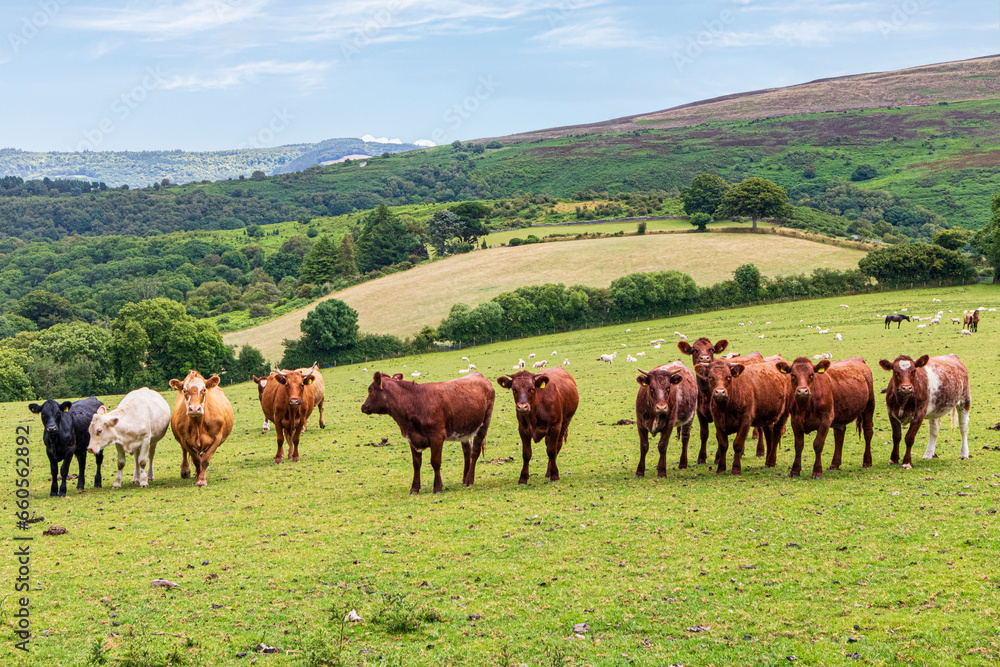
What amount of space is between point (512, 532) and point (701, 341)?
285 inches

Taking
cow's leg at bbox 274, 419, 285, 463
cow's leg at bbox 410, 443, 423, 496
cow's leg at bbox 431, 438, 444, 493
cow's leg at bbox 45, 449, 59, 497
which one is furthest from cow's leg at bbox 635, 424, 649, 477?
cow's leg at bbox 45, 449, 59, 497

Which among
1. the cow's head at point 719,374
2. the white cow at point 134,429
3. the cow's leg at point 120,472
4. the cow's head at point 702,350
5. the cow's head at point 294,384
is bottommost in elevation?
the cow's leg at point 120,472

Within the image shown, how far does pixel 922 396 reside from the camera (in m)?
17.5

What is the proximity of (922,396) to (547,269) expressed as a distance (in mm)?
85925

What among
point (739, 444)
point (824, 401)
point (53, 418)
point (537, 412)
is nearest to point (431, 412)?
point (537, 412)

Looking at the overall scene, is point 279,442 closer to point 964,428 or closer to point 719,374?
point 719,374

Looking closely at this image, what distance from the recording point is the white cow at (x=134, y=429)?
1894cm

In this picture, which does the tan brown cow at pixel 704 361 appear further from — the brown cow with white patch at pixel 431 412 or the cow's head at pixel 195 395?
the cow's head at pixel 195 395

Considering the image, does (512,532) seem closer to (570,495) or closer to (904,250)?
(570,495)

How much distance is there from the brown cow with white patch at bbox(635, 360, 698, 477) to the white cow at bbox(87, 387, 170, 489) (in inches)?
464

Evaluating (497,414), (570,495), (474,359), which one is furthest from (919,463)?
(474,359)

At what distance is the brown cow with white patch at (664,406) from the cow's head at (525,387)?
86.1 inches

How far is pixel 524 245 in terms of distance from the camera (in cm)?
12156

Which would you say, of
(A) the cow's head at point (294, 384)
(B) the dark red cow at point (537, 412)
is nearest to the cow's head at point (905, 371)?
(B) the dark red cow at point (537, 412)
